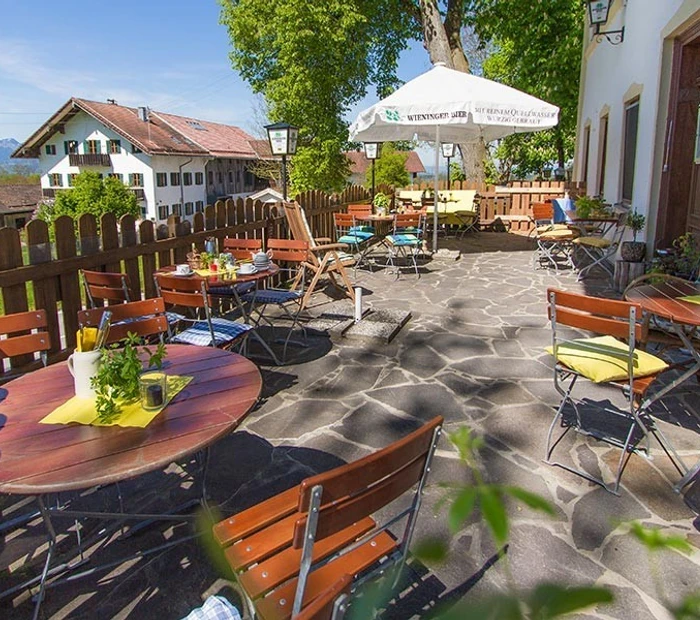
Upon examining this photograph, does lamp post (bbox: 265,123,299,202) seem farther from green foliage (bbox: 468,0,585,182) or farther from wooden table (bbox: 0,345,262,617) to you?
green foliage (bbox: 468,0,585,182)

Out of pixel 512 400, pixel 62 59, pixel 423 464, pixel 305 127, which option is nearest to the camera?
pixel 423 464

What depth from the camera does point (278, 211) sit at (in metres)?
7.03

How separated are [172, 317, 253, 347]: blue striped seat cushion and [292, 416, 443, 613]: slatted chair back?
226 centimetres

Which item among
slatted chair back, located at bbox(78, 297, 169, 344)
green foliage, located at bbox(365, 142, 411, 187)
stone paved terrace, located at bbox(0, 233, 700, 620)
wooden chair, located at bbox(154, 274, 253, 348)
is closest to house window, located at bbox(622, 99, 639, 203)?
stone paved terrace, located at bbox(0, 233, 700, 620)

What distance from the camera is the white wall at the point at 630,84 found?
6.27 m

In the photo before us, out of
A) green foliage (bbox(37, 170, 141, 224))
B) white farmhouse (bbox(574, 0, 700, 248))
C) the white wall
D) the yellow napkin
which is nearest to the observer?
the yellow napkin

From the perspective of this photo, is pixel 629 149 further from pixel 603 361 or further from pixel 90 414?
pixel 90 414

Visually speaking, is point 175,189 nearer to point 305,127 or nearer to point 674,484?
point 305,127

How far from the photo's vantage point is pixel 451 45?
47.4ft

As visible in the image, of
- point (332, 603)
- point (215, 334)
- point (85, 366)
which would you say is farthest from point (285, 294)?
point (332, 603)

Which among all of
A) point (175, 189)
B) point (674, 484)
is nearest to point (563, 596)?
point (674, 484)

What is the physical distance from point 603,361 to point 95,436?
7.91ft

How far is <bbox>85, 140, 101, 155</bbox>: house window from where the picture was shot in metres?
35.4

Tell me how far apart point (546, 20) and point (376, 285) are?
31.2 ft
